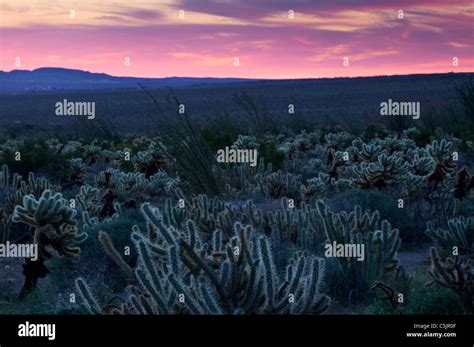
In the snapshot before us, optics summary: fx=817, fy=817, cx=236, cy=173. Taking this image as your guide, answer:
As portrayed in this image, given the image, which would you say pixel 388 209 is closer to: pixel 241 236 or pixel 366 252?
pixel 366 252

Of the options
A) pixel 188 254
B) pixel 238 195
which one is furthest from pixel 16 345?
pixel 238 195

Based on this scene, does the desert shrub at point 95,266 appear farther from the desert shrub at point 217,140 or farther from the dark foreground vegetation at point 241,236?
the desert shrub at point 217,140

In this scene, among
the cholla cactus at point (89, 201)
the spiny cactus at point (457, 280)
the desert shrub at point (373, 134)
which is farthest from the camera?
the desert shrub at point (373, 134)

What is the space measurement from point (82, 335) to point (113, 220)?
3881mm

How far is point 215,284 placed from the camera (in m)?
5.00

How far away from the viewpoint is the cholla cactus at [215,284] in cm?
489

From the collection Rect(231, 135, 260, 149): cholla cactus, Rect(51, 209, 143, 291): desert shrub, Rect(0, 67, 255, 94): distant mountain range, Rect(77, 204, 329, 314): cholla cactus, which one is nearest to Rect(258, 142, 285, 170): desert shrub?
Rect(231, 135, 260, 149): cholla cactus

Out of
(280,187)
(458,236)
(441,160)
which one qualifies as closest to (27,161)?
(280,187)

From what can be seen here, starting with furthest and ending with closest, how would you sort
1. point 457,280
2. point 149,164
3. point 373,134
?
point 373,134
point 149,164
point 457,280

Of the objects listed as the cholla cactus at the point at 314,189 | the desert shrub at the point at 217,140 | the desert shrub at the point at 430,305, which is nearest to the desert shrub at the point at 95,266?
the desert shrub at the point at 430,305

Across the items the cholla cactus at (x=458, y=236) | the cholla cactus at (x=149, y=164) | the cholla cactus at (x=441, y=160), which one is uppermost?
the cholla cactus at (x=441, y=160)

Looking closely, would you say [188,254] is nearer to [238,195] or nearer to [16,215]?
[16,215]

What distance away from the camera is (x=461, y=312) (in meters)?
5.80

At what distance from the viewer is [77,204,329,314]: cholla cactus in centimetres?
489
